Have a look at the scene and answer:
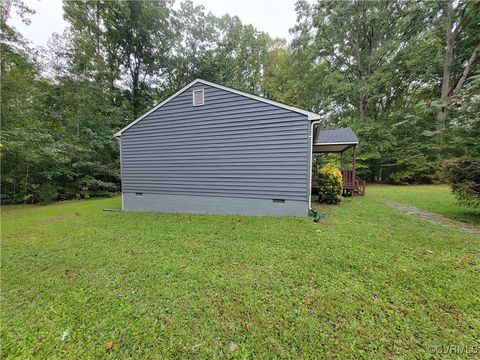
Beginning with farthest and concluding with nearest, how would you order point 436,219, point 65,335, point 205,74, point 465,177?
1. point 205,74
2. point 436,219
3. point 465,177
4. point 65,335

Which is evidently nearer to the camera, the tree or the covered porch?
the covered porch

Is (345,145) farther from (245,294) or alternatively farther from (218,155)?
(245,294)

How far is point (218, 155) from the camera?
6949 millimetres

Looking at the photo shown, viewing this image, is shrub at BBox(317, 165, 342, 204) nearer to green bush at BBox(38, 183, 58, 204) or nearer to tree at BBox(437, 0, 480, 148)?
tree at BBox(437, 0, 480, 148)

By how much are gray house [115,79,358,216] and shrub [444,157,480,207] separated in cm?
381

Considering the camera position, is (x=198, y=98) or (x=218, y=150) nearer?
(x=218, y=150)

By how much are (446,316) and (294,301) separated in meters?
1.60

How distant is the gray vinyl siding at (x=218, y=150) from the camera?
6.12 meters

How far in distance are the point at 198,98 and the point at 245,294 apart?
651 centimetres

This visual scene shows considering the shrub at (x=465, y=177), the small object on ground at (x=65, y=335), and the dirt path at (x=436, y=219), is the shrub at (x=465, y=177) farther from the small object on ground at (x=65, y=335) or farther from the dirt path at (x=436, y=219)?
the small object on ground at (x=65, y=335)

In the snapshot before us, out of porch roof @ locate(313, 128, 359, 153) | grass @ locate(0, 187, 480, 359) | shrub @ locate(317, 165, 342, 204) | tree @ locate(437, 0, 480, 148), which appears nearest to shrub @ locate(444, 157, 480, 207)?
grass @ locate(0, 187, 480, 359)

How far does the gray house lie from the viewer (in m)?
6.10

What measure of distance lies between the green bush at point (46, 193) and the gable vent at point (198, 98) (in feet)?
33.5

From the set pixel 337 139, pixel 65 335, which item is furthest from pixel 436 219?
pixel 65 335
